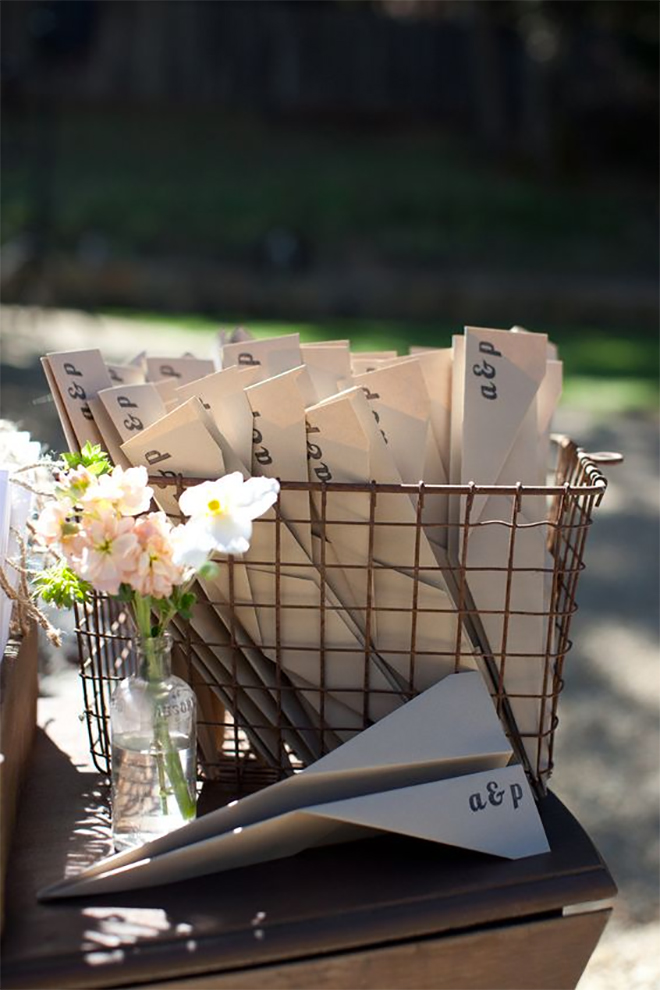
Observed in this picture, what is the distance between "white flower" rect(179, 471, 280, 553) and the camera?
30.3 inches

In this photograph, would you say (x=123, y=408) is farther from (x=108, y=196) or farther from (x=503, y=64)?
(x=503, y=64)

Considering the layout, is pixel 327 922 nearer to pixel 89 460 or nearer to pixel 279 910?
pixel 279 910

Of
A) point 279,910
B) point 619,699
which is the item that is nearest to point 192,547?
point 279,910

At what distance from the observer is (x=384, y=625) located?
3.00 ft

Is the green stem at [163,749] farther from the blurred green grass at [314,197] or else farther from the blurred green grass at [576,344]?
the blurred green grass at [314,197]

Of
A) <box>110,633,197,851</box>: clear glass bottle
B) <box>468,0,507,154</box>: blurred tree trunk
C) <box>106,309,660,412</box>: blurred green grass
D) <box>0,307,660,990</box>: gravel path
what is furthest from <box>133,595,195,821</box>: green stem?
<box>468,0,507,154</box>: blurred tree trunk

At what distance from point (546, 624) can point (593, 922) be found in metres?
0.23

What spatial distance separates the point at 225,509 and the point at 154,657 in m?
0.13

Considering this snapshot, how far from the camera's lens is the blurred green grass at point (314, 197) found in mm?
10375

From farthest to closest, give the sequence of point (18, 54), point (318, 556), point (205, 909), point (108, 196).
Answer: point (18, 54), point (108, 196), point (318, 556), point (205, 909)

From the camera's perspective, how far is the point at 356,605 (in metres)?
0.92

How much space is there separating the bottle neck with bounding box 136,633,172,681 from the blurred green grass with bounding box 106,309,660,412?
16.7 ft

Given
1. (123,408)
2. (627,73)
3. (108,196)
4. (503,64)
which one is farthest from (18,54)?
(123,408)

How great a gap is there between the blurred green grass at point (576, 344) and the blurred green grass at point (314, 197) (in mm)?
1420
